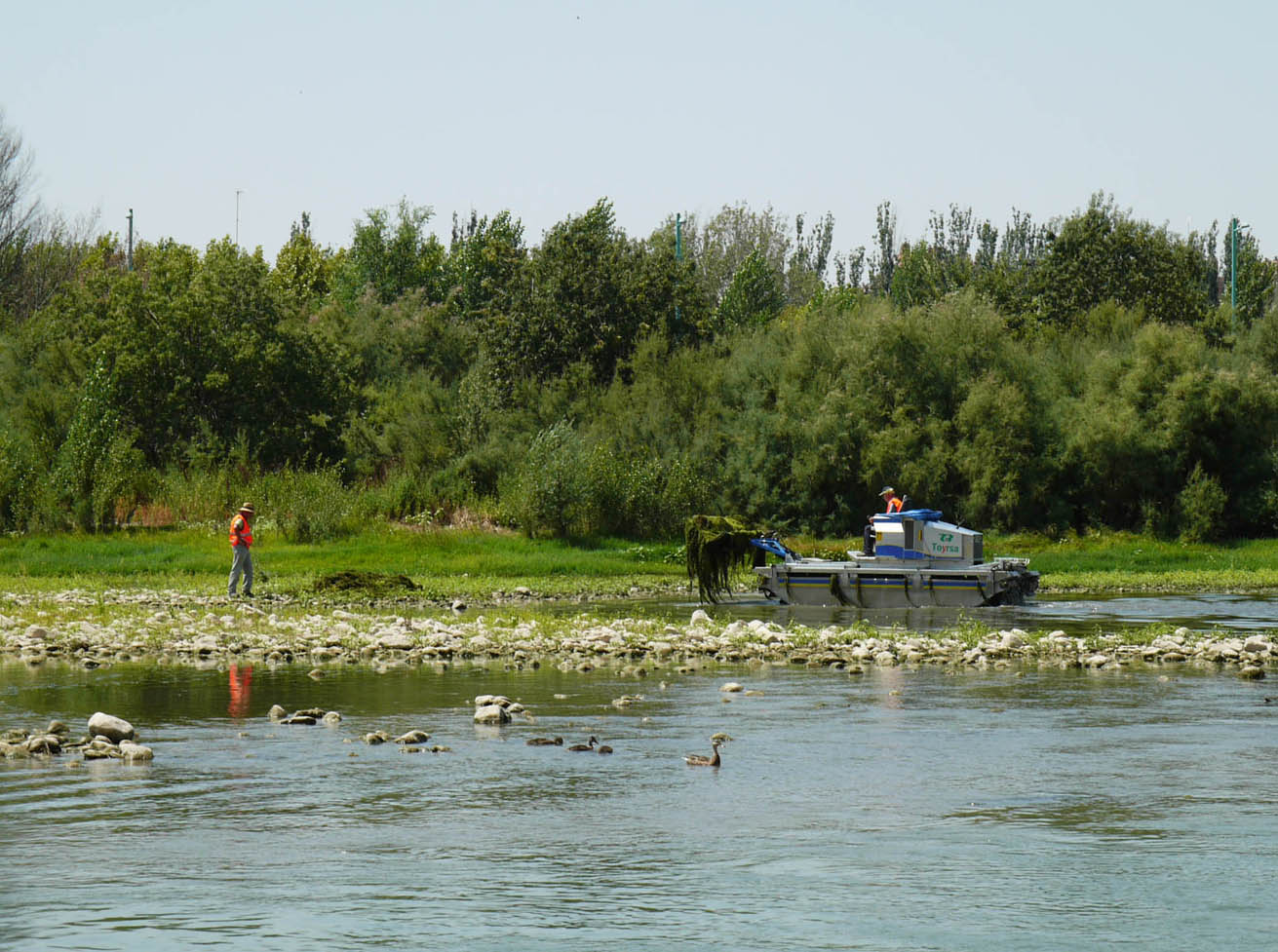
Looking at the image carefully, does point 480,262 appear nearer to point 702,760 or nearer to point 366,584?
point 366,584

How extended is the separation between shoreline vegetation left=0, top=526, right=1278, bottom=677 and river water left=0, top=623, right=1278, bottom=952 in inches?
182

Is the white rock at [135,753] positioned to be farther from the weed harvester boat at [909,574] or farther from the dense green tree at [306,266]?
the dense green tree at [306,266]

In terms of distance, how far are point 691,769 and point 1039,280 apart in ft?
188

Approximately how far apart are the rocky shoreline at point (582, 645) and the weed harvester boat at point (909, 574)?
5.36 metres

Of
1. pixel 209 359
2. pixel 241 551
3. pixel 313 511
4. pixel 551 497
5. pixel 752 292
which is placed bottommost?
pixel 241 551

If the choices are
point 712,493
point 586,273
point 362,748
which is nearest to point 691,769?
point 362,748

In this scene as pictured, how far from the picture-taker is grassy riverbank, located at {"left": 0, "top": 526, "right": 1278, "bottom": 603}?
38.2m

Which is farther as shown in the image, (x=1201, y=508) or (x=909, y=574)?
(x=1201, y=508)

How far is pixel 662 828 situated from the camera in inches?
491

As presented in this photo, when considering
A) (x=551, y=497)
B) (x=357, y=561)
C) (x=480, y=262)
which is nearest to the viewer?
(x=357, y=561)

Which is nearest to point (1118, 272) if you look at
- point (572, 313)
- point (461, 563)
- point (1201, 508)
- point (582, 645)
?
point (1201, 508)

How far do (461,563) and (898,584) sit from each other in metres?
13.5

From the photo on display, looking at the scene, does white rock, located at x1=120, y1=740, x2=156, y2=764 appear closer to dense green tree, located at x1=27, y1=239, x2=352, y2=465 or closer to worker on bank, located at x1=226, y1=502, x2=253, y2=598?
worker on bank, located at x1=226, y1=502, x2=253, y2=598

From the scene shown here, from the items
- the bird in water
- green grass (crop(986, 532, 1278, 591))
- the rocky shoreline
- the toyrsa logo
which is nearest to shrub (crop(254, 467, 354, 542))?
the rocky shoreline
